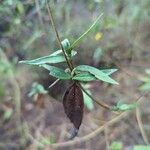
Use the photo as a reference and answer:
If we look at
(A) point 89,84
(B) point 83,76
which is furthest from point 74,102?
(A) point 89,84

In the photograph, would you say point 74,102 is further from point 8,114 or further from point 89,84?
point 8,114

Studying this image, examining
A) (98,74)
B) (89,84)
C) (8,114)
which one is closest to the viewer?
(98,74)

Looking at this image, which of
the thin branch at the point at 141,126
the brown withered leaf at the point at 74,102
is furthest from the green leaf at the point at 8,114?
the brown withered leaf at the point at 74,102

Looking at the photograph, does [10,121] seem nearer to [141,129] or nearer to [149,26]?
[141,129]

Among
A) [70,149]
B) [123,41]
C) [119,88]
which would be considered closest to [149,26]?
[123,41]

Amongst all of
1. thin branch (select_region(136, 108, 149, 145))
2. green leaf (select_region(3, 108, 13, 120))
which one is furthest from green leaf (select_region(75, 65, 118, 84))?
green leaf (select_region(3, 108, 13, 120))
